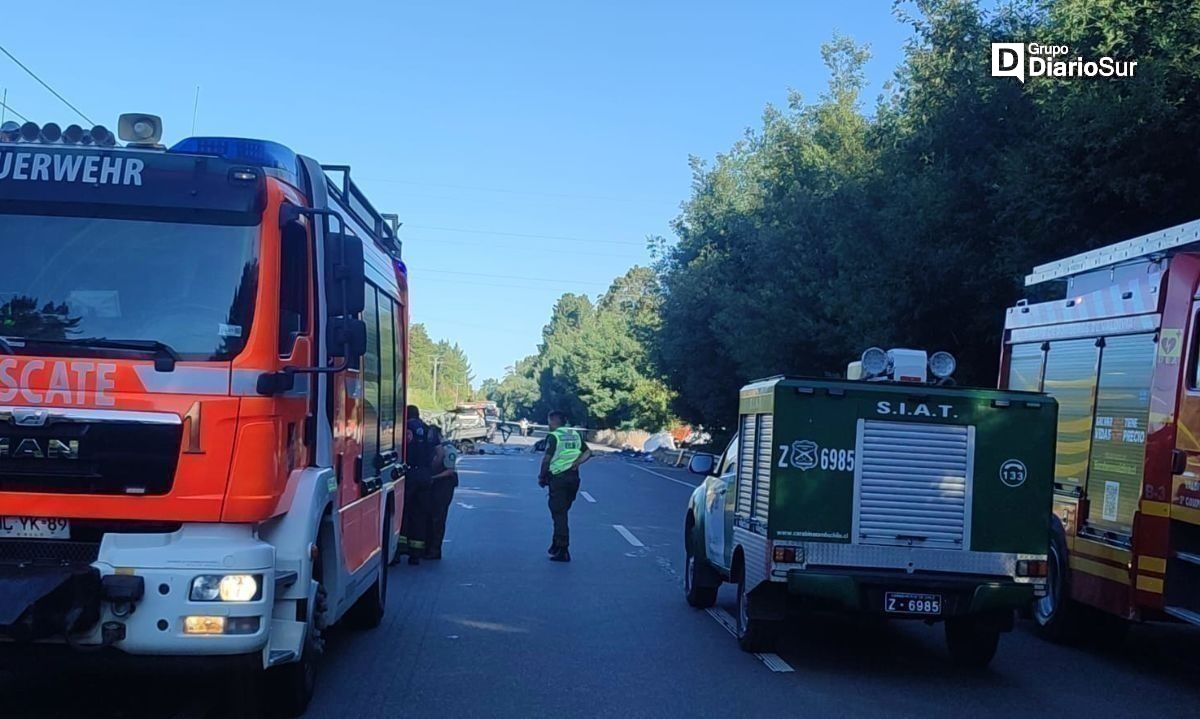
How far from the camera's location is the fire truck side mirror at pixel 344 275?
686cm

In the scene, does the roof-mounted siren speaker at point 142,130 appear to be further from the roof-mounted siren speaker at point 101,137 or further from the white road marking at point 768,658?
the white road marking at point 768,658

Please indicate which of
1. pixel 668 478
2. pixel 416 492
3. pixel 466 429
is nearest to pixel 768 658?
pixel 416 492

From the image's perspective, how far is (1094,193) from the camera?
1756cm

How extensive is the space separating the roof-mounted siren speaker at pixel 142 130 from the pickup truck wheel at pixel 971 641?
6548 mm

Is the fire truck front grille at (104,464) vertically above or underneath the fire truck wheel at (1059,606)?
above

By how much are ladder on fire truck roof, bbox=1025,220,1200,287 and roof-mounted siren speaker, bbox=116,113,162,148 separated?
24.1 feet

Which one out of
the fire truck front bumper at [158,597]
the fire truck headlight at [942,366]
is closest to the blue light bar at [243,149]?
the fire truck front bumper at [158,597]

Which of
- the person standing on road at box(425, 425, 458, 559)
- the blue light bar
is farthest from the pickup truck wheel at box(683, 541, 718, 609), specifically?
the blue light bar

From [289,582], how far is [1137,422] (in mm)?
6932

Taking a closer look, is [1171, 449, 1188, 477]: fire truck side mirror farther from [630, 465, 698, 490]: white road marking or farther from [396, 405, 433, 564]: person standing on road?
[630, 465, 698, 490]: white road marking

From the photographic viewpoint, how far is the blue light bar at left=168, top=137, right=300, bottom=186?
6965 mm

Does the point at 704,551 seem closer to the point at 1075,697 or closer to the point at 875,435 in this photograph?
the point at 875,435

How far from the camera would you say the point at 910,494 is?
9.27m

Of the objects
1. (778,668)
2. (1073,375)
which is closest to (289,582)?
(778,668)
